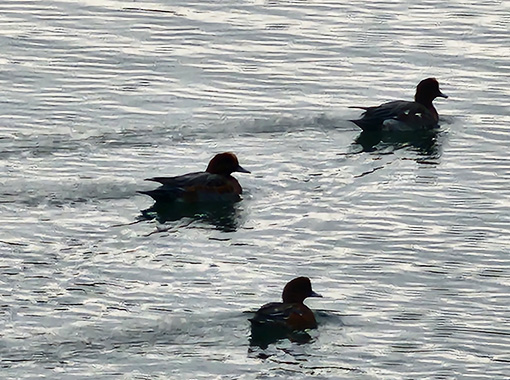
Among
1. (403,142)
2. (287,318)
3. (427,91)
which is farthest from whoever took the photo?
(427,91)

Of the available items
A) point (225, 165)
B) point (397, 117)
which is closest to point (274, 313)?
point (225, 165)

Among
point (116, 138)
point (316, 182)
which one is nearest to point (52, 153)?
point (116, 138)

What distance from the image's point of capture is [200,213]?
88.2ft

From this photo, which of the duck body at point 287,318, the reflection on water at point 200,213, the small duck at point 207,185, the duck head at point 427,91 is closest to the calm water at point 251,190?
the reflection on water at point 200,213

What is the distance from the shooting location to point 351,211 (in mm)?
26344

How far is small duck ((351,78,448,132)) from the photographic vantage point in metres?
30.6

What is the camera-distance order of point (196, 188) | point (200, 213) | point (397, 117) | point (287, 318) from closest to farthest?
point (287, 318) < point (200, 213) < point (196, 188) < point (397, 117)

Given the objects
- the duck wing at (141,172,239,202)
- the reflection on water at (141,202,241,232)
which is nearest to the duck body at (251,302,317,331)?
the reflection on water at (141,202,241,232)

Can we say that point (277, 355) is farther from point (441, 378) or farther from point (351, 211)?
point (351, 211)

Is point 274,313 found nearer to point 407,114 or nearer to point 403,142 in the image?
point 403,142

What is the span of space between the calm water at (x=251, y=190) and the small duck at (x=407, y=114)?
0.38 metres

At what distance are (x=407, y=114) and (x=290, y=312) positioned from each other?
9917mm

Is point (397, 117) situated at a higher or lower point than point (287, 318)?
higher

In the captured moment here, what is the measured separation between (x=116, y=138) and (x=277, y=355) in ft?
30.9
